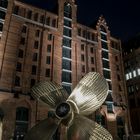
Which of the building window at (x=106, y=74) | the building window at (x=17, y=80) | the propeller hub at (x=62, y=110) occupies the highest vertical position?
the building window at (x=106, y=74)

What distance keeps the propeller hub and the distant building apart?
134ft

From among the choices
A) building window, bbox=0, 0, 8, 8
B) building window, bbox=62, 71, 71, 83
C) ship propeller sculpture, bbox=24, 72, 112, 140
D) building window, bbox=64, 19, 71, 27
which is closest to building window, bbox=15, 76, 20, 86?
building window, bbox=62, 71, 71, 83

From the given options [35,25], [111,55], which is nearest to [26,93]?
[35,25]

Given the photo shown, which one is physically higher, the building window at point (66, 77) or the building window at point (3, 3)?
the building window at point (3, 3)

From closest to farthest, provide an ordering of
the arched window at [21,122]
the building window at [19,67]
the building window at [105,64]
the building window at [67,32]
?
the arched window at [21,122], the building window at [19,67], the building window at [67,32], the building window at [105,64]

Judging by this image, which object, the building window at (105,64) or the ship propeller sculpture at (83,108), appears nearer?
the ship propeller sculpture at (83,108)

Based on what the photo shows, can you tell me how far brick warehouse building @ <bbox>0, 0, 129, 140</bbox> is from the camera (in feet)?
107

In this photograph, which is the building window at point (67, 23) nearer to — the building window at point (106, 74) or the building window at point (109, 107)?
the building window at point (106, 74)

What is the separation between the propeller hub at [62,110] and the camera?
8977 millimetres

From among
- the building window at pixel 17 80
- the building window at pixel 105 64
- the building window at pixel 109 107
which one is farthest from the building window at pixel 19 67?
the building window at pixel 105 64

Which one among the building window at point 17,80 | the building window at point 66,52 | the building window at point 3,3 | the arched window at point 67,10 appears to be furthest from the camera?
the arched window at point 67,10

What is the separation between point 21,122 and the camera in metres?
32.0

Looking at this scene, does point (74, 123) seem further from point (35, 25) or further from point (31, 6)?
point (31, 6)

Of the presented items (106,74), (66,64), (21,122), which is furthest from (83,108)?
(106,74)
